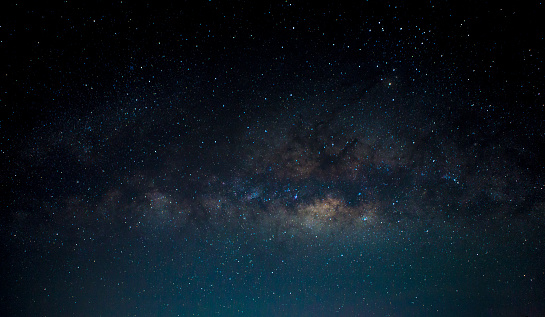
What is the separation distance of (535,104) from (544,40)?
1.63 m

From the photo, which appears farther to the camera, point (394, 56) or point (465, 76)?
point (465, 76)

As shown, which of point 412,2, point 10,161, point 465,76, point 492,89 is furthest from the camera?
point 10,161

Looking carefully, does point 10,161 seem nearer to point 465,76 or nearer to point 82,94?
point 82,94

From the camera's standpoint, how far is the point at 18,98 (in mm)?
Answer: 3623

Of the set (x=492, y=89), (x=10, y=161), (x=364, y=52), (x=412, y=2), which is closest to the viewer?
(x=412, y=2)

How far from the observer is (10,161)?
5.33 m

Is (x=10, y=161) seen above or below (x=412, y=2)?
above

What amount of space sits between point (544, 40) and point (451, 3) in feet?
5.03

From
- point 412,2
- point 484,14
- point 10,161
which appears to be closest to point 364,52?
point 412,2

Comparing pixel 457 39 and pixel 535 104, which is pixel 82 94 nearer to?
pixel 457 39

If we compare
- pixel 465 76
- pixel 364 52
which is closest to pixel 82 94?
pixel 364 52

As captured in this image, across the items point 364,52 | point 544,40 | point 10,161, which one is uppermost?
point 10,161

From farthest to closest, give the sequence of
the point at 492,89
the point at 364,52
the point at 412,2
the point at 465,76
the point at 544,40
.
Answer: the point at 492,89 → the point at 465,76 → the point at 364,52 → the point at 544,40 → the point at 412,2

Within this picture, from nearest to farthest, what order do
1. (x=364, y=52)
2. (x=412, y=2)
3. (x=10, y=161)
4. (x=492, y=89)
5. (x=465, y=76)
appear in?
(x=412, y=2)
(x=364, y=52)
(x=465, y=76)
(x=492, y=89)
(x=10, y=161)
